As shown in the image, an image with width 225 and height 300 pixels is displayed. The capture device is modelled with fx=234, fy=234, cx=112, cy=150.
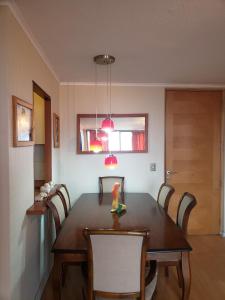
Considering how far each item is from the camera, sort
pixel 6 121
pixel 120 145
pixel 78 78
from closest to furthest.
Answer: pixel 6 121, pixel 78 78, pixel 120 145

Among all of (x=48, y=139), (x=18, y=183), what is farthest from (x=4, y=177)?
(x=48, y=139)

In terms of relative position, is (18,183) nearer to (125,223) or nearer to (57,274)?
(57,274)

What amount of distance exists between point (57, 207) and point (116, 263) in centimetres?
92

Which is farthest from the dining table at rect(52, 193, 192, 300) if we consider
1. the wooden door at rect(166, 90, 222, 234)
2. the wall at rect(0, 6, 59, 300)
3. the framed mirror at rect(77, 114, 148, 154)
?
the wooden door at rect(166, 90, 222, 234)

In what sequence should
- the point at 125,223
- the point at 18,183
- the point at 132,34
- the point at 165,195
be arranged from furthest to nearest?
1. the point at 165,195
2. the point at 125,223
3. the point at 132,34
4. the point at 18,183

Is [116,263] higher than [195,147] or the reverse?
the reverse

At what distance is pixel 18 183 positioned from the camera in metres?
1.61

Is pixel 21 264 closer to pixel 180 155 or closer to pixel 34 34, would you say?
pixel 34 34

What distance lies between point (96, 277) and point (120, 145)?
6.90ft

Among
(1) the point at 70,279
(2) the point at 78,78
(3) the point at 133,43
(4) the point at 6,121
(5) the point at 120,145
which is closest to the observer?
(4) the point at 6,121

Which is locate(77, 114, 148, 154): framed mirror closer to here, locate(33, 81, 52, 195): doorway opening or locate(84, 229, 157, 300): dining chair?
locate(33, 81, 52, 195): doorway opening

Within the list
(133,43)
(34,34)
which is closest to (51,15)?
(34,34)

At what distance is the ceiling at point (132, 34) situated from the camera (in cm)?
149

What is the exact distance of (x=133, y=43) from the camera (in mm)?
2027
